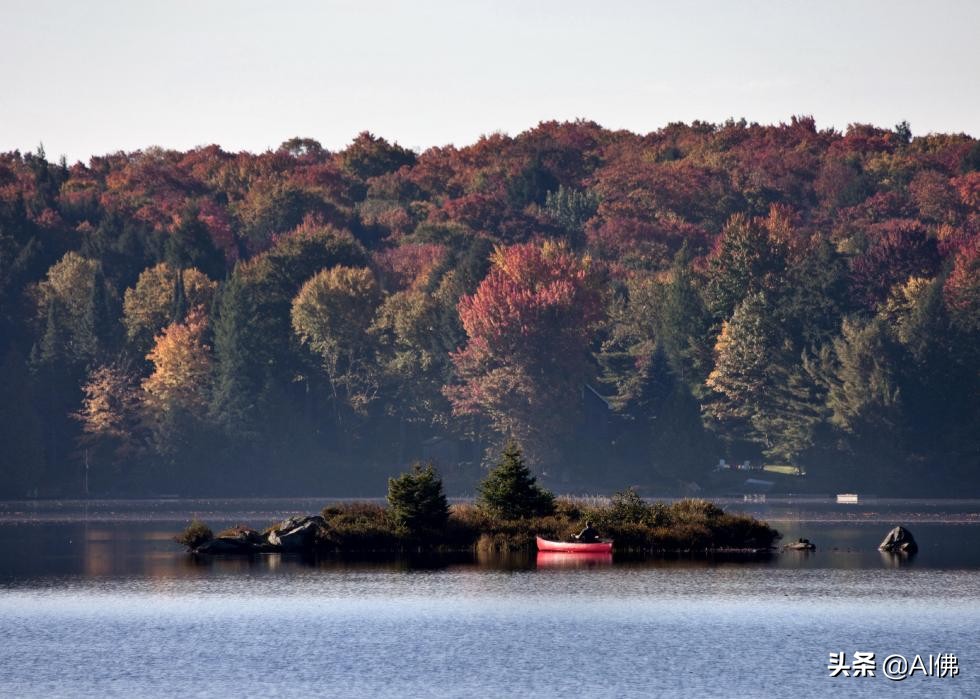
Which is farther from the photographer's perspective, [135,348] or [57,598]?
[135,348]

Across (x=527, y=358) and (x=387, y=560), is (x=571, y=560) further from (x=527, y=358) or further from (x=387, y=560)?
(x=527, y=358)

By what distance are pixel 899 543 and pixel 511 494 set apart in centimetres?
1745

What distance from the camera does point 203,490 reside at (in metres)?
153

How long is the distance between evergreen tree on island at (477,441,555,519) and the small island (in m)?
0.04

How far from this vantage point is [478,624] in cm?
5769

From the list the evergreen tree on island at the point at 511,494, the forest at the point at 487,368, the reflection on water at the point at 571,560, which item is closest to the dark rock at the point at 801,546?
the reflection on water at the point at 571,560

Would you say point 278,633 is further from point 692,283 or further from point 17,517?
point 692,283

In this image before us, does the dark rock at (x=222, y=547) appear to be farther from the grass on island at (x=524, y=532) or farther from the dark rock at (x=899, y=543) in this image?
the dark rock at (x=899, y=543)

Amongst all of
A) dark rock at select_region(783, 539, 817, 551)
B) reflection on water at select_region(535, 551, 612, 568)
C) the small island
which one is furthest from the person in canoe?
dark rock at select_region(783, 539, 817, 551)

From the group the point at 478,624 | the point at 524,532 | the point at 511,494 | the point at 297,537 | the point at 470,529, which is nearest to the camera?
the point at 478,624

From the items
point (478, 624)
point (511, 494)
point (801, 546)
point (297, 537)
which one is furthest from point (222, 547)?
point (478, 624)

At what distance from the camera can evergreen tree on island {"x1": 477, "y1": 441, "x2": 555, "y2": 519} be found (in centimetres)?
A: 8369

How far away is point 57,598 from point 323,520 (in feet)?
64.1

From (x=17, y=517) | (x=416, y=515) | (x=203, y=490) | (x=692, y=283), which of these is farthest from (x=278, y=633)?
(x=692, y=283)
